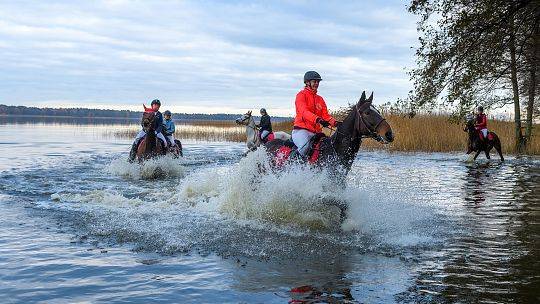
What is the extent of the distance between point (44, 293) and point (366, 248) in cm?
414

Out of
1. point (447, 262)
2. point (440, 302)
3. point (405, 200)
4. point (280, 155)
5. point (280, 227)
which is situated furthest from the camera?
point (405, 200)

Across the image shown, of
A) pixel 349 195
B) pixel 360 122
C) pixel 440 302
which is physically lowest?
pixel 440 302

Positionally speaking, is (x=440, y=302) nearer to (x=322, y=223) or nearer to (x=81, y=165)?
(x=322, y=223)

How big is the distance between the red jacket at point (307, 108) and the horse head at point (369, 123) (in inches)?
33.2

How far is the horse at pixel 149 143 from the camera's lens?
17.2 m

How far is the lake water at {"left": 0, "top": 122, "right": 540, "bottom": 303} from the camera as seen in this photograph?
598 cm

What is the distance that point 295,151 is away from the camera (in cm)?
1050

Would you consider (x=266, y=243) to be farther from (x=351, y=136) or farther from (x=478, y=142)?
(x=478, y=142)

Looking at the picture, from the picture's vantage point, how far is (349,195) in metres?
9.57

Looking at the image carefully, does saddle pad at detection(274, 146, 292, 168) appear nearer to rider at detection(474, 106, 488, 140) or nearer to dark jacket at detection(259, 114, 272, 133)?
dark jacket at detection(259, 114, 272, 133)

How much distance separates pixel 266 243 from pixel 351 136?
8.33ft

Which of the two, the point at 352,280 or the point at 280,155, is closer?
the point at 352,280

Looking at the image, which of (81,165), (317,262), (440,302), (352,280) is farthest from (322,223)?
(81,165)

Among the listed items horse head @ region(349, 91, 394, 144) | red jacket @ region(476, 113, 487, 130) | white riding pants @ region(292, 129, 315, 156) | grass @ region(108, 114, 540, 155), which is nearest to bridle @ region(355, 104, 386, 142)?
horse head @ region(349, 91, 394, 144)
